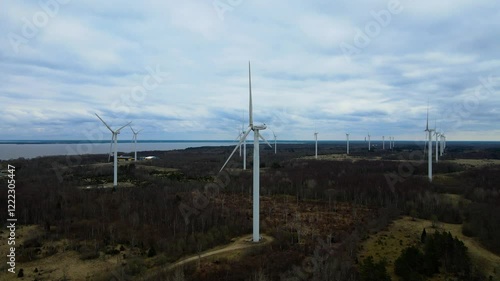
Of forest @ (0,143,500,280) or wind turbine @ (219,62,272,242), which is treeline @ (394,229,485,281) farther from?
wind turbine @ (219,62,272,242)

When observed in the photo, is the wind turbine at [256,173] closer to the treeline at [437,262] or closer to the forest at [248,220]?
the forest at [248,220]

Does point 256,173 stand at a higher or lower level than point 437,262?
higher

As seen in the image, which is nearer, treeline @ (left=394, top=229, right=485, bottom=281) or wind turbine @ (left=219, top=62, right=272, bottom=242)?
treeline @ (left=394, top=229, right=485, bottom=281)

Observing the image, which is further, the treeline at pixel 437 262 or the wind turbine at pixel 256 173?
the wind turbine at pixel 256 173

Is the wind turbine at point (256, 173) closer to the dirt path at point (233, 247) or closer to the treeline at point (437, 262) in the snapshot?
the dirt path at point (233, 247)

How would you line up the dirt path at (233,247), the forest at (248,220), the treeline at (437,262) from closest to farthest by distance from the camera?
the treeline at (437,262) → the forest at (248,220) → the dirt path at (233,247)

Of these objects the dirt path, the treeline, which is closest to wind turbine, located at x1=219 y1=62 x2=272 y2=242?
the dirt path

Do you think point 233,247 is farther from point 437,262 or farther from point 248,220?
point 437,262

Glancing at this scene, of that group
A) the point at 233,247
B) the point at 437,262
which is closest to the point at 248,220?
the point at 233,247

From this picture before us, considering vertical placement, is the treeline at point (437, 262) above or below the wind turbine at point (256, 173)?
below

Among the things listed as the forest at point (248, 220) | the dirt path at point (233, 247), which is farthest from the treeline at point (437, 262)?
the dirt path at point (233, 247)

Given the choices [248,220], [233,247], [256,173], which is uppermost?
[256,173]

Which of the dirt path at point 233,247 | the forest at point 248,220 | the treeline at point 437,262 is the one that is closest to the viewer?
the treeline at point 437,262
